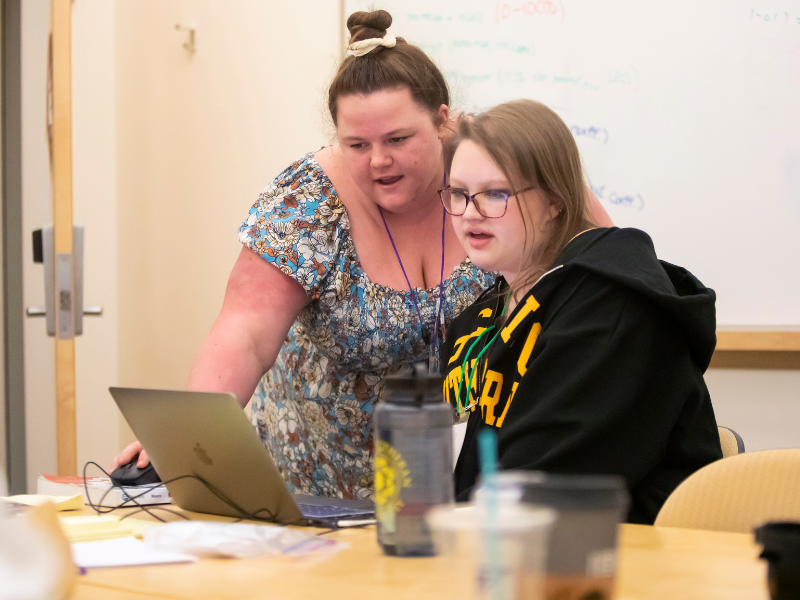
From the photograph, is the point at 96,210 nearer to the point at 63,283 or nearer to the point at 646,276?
the point at 63,283

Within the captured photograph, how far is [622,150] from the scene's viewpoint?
215 centimetres

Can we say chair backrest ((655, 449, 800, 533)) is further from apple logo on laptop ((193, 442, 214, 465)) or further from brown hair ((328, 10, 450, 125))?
brown hair ((328, 10, 450, 125))

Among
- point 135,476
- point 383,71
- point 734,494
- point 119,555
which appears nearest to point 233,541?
point 119,555

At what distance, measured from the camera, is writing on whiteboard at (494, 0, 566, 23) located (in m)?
2.21

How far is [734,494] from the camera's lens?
39.1 inches

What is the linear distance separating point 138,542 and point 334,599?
318 millimetres

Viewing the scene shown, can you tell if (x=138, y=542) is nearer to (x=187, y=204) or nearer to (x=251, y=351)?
(x=251, y=351)

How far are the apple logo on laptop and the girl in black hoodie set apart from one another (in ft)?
1.11

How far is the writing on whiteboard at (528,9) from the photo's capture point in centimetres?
221

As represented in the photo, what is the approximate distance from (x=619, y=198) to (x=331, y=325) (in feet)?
3.07

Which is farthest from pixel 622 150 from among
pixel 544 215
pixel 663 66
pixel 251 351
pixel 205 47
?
pixel 205 47

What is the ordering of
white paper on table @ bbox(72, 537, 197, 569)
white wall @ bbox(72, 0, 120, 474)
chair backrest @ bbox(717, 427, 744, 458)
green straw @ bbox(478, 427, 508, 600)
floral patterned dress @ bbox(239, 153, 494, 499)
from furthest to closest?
white wall @ bbox(72, 0, 120, 474) → floral patterned dress @ bbox(239, 153, 494, 499) → chair backrest @ bbox(717, 427, 744, 458) → white paper on table @ bbox(72, 537, 197, 569) → green straw @ bbox(478, 427, 508, 600)

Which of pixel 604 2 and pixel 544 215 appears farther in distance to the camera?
pixel 604 2

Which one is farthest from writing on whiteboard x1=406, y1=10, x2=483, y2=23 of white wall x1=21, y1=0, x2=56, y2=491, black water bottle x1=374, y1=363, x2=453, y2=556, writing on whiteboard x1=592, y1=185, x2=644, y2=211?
black water bottle x1=374, y1=363, x2=453, y2=556
